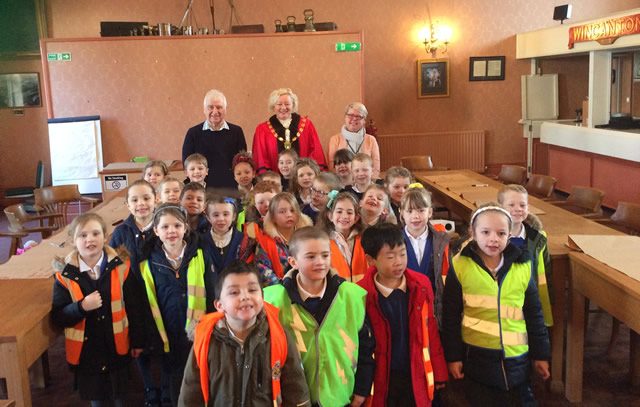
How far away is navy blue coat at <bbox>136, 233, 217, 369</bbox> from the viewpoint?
3117 millimetres

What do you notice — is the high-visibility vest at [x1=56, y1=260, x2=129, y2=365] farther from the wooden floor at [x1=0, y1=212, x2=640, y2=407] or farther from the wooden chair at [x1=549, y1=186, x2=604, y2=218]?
the wooden chair at [x1=549, y1=186, x2=604, y2=218]

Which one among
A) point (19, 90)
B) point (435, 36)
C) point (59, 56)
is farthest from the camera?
point (435, 36)

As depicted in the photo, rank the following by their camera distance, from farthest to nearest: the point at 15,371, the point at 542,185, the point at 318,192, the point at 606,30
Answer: the point at 606,30
the point at 542,185
the point at 318,192
the point at 15,371

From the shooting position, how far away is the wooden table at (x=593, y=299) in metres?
2.92

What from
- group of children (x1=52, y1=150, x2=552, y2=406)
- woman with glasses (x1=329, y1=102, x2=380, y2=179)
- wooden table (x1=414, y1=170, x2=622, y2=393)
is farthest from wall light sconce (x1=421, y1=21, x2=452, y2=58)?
group of children (x1=52, y1=150, x2=552, y2=406)

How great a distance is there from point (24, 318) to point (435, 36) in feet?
30.6

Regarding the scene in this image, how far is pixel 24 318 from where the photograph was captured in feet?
9.41

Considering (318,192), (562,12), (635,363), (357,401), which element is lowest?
(635,363)

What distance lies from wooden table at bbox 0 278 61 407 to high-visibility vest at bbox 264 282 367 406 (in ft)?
A: 3.77

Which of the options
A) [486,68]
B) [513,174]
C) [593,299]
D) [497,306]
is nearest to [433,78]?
[486,68]

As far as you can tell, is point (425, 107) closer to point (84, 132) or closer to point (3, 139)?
point (84, 132)

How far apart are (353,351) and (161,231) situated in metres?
1.17

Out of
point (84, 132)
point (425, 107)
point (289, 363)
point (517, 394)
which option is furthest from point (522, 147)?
point (289, 363)

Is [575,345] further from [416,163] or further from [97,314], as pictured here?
[416,163]
